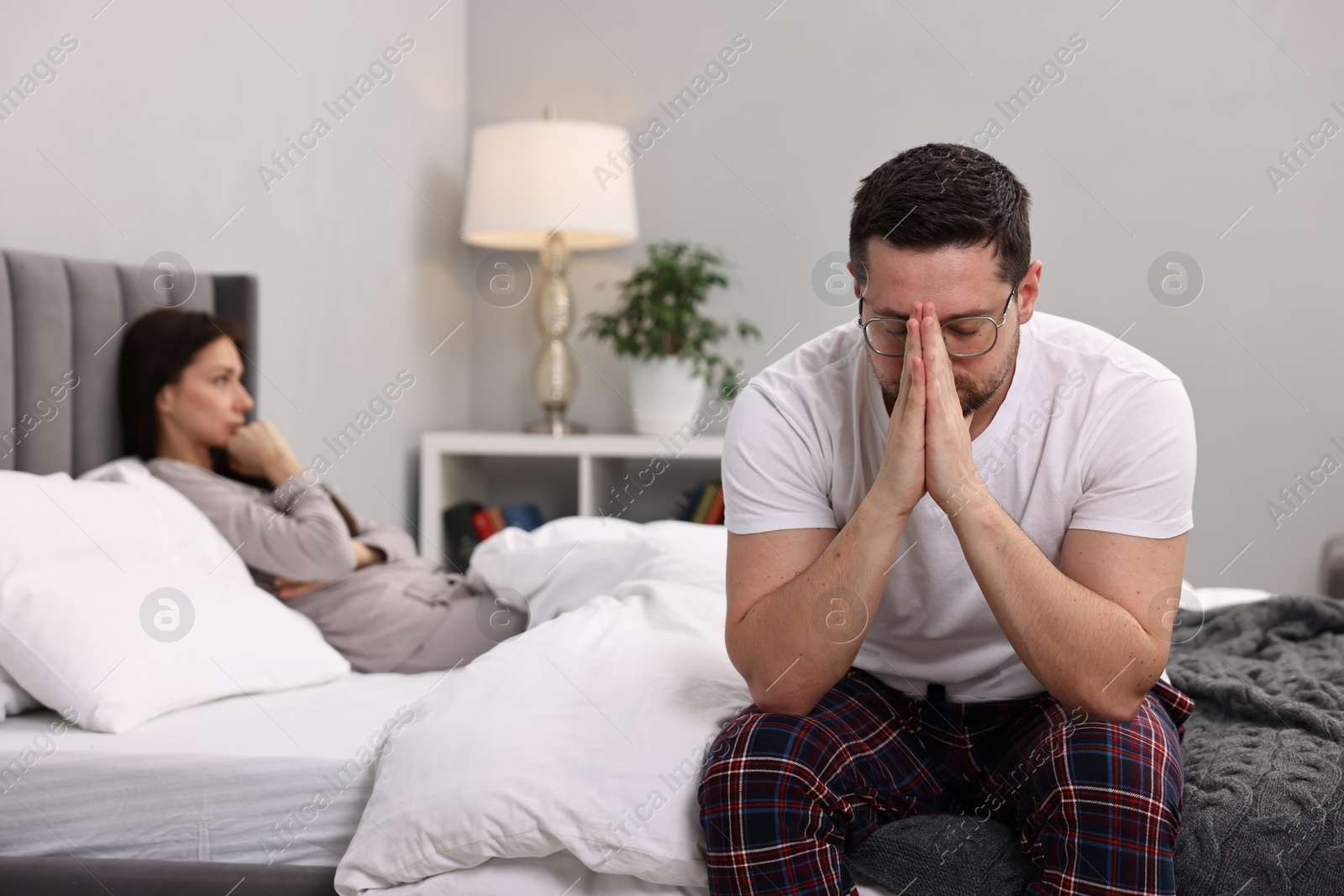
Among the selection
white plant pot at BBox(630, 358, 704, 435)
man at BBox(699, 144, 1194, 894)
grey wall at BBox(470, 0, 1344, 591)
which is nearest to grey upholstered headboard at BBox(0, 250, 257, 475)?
man at BBox(699, 144, 1194, 894)

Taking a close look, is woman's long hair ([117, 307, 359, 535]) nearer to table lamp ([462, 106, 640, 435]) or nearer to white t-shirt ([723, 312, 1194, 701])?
white t-shirt ([723, 312, 1194, 701])

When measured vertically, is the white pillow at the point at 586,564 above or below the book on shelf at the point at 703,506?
above

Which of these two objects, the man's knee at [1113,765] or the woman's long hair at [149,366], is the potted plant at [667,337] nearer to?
the woman's long hair at [149,366]

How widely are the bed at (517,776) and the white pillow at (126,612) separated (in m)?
0.04

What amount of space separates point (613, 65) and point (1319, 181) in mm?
2123

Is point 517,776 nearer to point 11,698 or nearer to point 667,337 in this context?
point 11,698

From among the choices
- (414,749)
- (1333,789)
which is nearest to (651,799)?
(414,749)

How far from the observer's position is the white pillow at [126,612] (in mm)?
1325

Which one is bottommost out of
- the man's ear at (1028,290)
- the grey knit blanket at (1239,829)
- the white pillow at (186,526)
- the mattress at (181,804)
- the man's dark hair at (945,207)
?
the mattress at (181,804)

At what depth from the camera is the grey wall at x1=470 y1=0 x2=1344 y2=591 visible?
3.21 metres

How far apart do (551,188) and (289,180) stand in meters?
0.78

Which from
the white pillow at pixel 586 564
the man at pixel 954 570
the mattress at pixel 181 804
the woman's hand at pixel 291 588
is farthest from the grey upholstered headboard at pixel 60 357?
the man at pixel 954 570

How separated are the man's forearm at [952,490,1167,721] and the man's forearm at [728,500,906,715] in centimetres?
9

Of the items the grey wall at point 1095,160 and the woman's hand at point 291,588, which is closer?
the woman's hand at point 291,588
